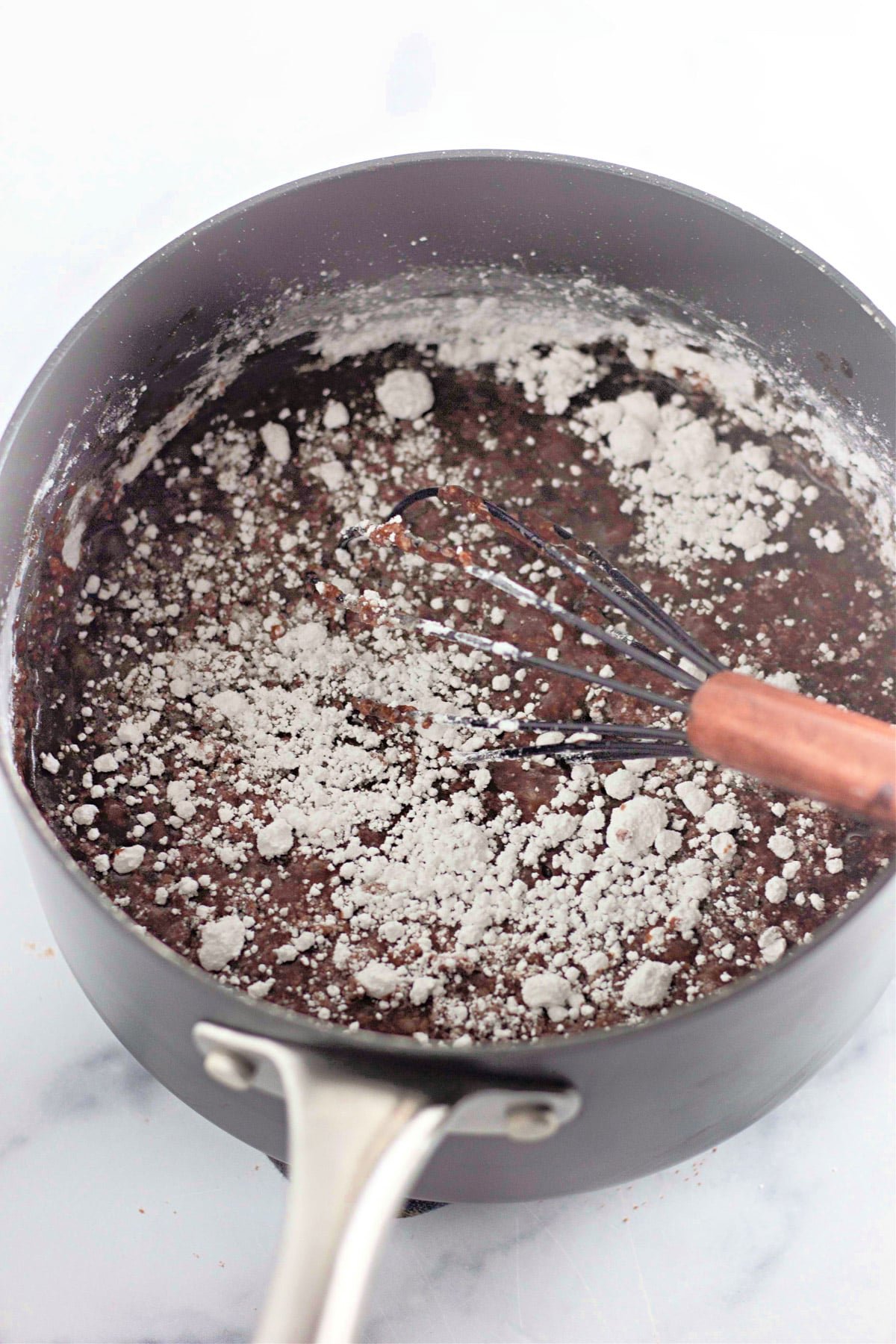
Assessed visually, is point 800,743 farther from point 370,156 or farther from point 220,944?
point 370,156

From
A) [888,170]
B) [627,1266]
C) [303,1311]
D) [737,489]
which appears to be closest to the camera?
[303,1311]

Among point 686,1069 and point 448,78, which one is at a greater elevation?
point 448,78

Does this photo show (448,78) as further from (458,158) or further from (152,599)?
(152,599)

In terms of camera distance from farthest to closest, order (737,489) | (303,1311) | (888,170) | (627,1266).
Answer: (888,170) < (737,489) < (627,1266) < (303,1311)

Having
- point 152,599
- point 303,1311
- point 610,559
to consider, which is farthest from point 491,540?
point 303,1311

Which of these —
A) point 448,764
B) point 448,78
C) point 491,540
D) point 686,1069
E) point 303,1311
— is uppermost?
point 448,78

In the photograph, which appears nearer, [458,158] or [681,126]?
[458,158]

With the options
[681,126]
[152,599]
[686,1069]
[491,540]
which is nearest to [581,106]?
[681,126]
